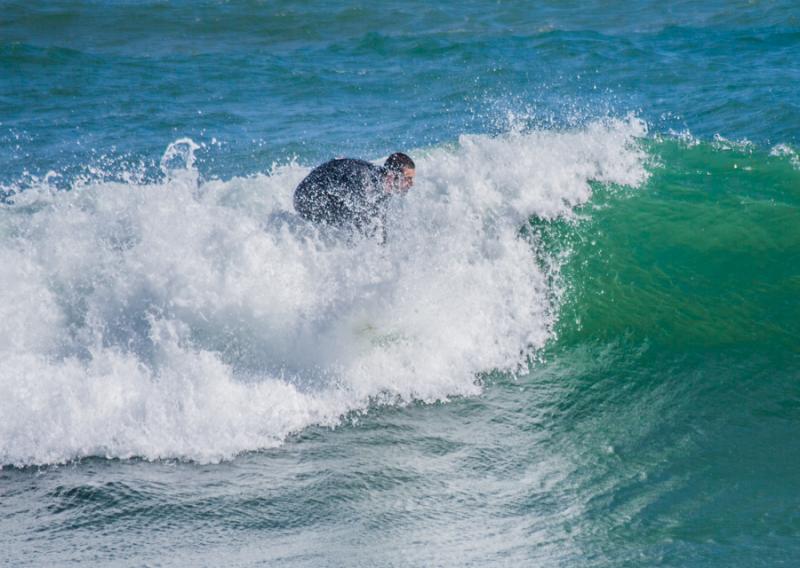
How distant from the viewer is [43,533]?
4582mm

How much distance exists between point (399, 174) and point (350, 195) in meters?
0.46

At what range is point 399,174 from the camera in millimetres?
7309

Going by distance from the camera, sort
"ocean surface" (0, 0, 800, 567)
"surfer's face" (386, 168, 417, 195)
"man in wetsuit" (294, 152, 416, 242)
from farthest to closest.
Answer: "surfer's face" (386, 168, 417, 195), "man in wetsuit" (294, 152, 416, 242), "ocean surface" (0, 0, 800, 567)

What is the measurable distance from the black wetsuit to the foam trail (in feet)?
0.61

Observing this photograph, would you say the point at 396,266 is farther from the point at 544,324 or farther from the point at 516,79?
the point at 516,79

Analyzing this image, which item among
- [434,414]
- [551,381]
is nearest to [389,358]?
[434,414]

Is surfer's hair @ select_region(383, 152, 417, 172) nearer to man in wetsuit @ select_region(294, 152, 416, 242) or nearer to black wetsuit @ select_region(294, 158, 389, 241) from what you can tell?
man in wetsuit @ select_region(294, 152, 416, 242)

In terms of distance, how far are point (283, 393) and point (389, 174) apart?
7.00 feet

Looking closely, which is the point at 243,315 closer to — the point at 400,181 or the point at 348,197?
the point at 348,197

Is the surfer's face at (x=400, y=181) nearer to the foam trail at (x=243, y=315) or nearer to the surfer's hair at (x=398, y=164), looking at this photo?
the surfer's hair at (x=398, y=164)

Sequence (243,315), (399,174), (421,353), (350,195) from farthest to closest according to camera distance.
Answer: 1. (399,174)
2. (350,195)
3. (243,315)
4. (421,353)

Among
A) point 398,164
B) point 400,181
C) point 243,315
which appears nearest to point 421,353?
point 243,315

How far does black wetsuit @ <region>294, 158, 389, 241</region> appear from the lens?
7.13m

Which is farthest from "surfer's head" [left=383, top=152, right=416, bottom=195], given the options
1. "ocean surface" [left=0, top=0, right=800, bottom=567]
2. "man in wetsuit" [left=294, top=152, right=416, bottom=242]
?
"ocean surface" [left=0, top=0, right=800, bottom=567]
